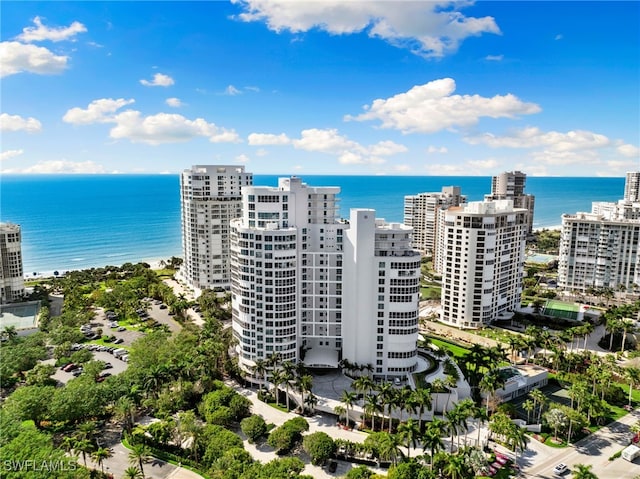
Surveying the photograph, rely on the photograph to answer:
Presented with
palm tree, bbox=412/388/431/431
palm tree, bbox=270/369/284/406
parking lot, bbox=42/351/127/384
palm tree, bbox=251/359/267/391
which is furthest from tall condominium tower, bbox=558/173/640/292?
parking lot, bbox=42/351/127/384

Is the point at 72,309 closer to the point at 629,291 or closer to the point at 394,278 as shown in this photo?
the point at 394,278

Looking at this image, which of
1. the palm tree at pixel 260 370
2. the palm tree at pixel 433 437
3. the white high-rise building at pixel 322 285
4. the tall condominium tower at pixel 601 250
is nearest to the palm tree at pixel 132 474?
the palm tree at pixel 260 370

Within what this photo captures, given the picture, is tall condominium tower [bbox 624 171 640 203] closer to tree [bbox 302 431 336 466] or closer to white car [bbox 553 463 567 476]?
white car [bbox 553 463 567 476]

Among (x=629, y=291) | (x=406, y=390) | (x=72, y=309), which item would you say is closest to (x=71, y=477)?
(x=406, y=390)

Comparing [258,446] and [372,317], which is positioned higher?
[372,317]

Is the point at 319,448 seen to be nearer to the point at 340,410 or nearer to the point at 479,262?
the point at 340,410

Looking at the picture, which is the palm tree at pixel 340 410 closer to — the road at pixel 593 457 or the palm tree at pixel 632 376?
the road at pixel 593 457
